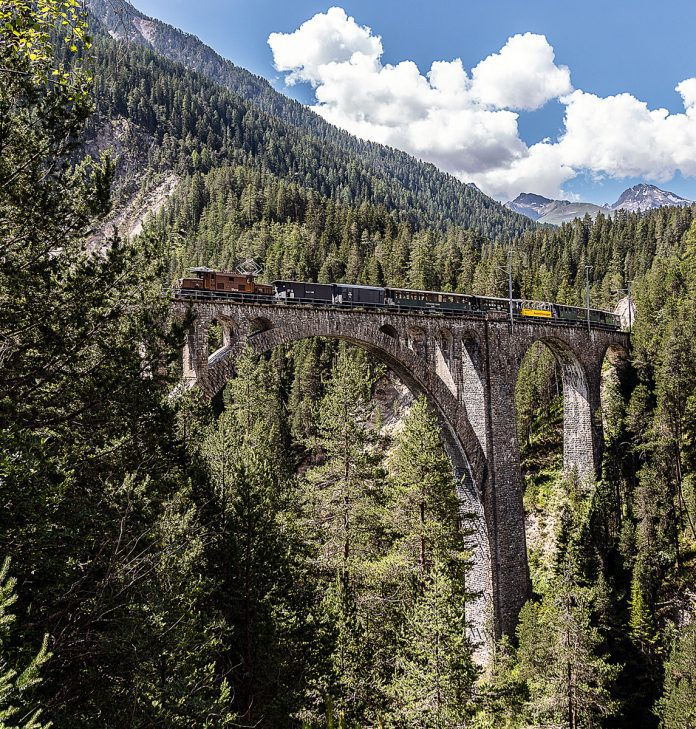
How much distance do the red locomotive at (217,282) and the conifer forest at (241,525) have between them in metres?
3.39

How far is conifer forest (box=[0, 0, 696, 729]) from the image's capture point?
279 inches

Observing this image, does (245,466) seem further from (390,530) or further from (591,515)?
(591,515)

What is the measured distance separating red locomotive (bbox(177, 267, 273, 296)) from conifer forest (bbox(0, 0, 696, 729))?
339 cm

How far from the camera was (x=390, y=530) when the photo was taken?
918 inches

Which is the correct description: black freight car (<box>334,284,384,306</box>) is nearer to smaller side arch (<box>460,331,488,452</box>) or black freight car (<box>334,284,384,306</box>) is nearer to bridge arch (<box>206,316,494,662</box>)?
bridge arch (<box>206,316,494,662</box>)

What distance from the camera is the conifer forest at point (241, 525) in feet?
23.2

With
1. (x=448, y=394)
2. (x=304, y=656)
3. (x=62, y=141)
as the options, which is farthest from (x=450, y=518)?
(x=62, y=141)

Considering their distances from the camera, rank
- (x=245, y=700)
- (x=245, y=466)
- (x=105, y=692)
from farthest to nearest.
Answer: (x=245, y=466) < (x=245, y=700) < (x=105, y=692)

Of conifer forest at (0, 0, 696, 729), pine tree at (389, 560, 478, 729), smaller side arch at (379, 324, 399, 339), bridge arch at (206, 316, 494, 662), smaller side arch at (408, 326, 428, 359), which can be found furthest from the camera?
smaller side arch at (408, 326, 428, 359)

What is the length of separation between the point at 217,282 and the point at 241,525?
12272 millimetres

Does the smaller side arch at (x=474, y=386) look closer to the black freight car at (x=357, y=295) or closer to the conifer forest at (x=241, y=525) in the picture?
the conifer forest at (x=241, y=525)

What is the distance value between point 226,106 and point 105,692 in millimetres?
210207

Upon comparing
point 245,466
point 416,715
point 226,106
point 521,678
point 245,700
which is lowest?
point 521,678

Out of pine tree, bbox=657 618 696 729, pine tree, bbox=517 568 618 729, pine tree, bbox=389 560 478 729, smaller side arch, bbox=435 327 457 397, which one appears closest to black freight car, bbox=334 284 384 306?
smaller side arch, bbox=435 327 457 397
